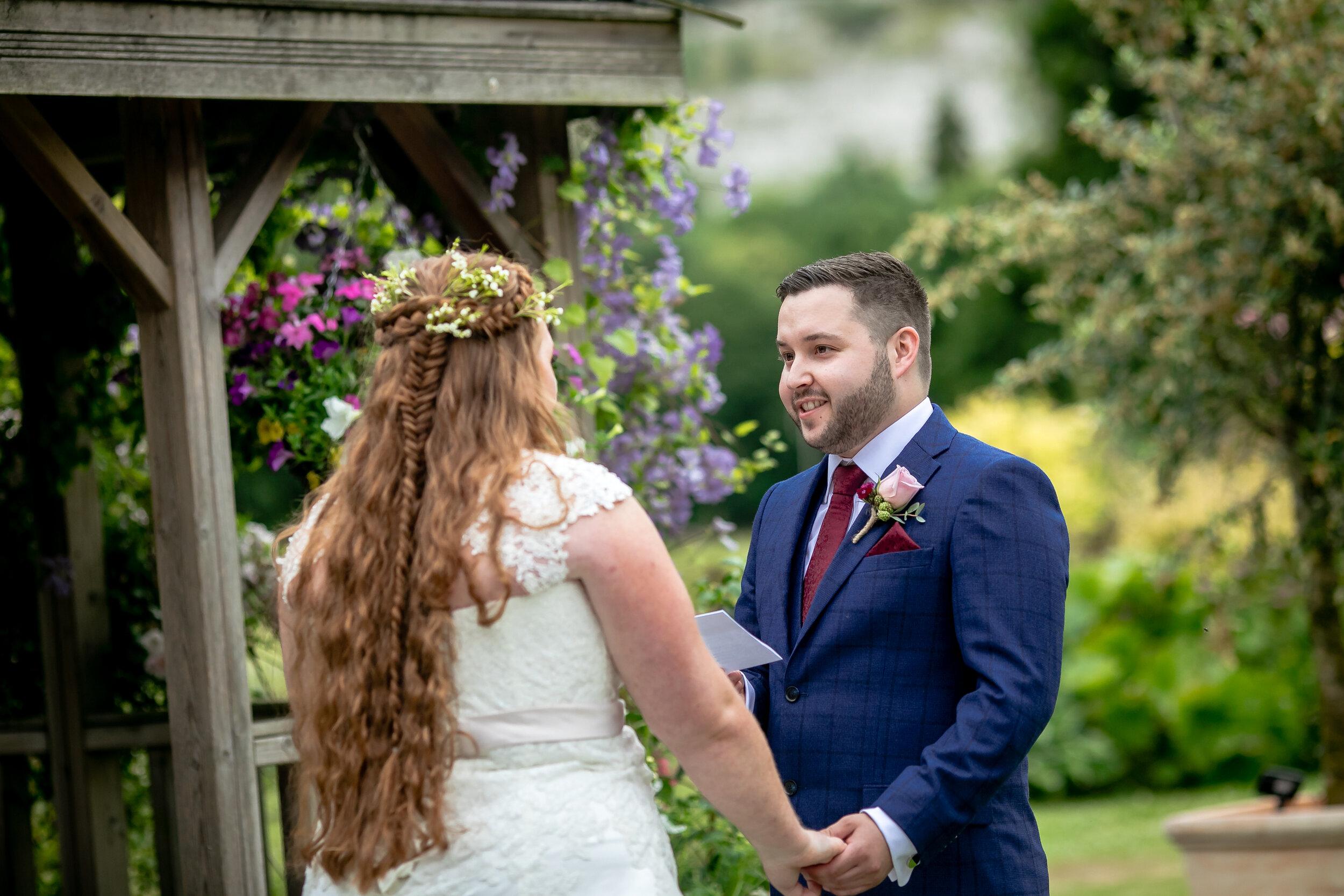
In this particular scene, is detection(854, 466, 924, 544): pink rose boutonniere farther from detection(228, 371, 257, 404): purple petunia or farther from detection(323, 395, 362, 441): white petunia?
detection(228, 371, 257, 404): purple petunia

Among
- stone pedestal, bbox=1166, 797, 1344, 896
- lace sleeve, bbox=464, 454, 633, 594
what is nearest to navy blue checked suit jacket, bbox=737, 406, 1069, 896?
lace sleeve, bbox=464, 454, 633, 594

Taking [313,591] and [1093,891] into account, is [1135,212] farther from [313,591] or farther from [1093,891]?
[313,591]

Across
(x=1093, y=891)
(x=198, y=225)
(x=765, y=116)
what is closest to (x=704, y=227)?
(x=1093, y=891)

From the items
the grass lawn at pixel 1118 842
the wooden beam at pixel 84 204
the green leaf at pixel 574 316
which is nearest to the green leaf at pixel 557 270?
the green leaf at pixel 574 316

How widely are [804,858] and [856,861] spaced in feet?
0.26

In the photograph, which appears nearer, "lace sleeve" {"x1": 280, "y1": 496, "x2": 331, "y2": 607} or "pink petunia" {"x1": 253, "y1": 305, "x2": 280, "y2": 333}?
"lace sleeve" {"x1": 280, "y1": 496, "x2": 331, "y2": 607}

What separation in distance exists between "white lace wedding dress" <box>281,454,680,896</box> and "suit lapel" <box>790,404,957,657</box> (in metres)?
0.46

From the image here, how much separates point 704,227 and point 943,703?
3668cm

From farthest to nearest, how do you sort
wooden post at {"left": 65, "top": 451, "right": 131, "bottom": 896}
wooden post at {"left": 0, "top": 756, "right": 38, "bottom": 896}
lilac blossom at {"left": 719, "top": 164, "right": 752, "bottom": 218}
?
wooden post at {"left": 0, "top": 756, "right": 38, "bottom": 896} < wooden post at {"left": 65, "top": 451, "right": 131, "bottom": 896} < lilac blossom at {"left": 719, "top": 164, "right": 752, "bottom": 218}

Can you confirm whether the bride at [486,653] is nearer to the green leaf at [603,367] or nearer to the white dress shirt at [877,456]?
the white dress shirt at [877,456]

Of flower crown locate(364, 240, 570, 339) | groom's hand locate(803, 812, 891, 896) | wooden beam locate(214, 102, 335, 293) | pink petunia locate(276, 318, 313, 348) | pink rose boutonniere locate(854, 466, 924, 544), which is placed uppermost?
wooden beam locate(214, 102, 335, 293)

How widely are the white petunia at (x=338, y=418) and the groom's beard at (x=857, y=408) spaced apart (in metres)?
1.17

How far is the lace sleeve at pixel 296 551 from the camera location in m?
1.75

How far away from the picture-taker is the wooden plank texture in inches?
96.5
